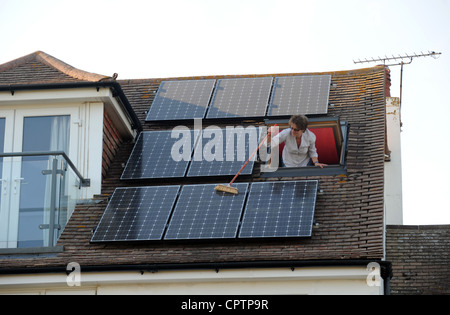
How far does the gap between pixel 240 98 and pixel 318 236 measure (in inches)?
213

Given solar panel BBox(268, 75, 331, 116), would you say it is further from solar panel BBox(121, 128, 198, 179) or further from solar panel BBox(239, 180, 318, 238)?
solar panel BBox(239, 180, 318, 238)

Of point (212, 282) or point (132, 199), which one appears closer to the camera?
point (212, 282)

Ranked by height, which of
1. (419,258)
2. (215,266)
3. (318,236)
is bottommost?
(215,266)

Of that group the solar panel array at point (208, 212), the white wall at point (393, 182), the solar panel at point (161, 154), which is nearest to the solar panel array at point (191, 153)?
the solar panel at point (161, 154)

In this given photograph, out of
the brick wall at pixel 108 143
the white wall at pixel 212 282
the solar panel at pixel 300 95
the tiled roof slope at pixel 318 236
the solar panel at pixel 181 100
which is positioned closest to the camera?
the white wall at pixel 212 282

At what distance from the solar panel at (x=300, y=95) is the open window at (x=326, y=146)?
0.56 meters

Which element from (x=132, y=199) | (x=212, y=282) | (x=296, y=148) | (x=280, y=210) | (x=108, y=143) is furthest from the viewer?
(x=108, y=143)

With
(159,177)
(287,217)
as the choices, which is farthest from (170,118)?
(287,217)

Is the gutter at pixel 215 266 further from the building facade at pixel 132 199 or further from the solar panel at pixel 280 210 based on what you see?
the solar panel at pixel 280 210

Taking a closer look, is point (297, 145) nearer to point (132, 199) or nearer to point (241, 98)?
point (241, 98)

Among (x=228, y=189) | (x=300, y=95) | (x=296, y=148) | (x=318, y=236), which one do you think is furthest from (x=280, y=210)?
(x=300, y=95)

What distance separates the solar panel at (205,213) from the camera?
17.5 metres

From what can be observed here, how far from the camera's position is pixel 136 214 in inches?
719

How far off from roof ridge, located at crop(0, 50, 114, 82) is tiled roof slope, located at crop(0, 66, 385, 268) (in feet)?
5.78
